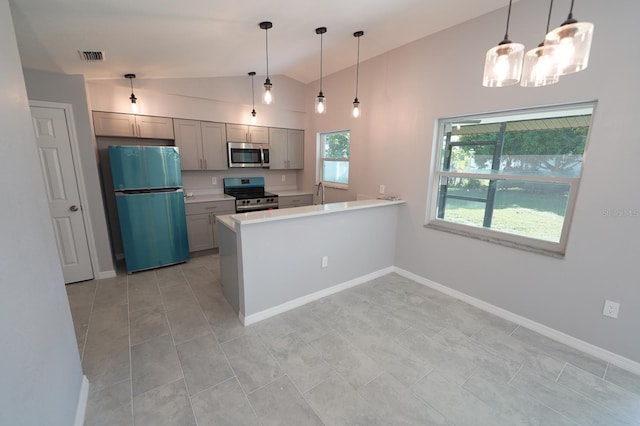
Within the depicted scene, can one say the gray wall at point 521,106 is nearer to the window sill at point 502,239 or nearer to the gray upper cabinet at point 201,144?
the window sill at point 502,239

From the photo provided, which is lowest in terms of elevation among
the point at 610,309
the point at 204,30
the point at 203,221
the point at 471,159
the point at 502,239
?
the point at 610,309

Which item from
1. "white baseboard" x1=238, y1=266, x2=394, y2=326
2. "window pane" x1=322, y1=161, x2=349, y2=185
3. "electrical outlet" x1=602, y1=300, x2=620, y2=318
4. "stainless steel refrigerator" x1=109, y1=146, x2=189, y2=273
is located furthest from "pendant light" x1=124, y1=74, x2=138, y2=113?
"electrical outlet" x1=602, y1=300, x2=620, y2=318

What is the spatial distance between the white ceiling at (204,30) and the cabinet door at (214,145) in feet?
2.65

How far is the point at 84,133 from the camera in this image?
9.86 ft

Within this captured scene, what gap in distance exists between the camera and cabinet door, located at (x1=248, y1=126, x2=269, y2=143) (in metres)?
4.56

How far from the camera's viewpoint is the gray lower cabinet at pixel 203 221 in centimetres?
395

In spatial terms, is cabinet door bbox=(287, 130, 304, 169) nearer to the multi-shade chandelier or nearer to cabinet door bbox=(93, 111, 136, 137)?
cabinet door bbox=(93, 111, 136, 137)

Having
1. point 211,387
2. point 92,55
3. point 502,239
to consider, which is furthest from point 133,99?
point 502,239

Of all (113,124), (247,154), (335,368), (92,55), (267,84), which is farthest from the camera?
(247,154)

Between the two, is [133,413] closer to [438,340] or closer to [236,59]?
[438,340]

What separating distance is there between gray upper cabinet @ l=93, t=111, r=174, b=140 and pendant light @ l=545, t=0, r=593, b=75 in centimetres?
428

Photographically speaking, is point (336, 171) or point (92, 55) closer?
point (92, 55)

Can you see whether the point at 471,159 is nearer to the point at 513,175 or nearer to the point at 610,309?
the point at 513,175

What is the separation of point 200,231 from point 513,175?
409cm
